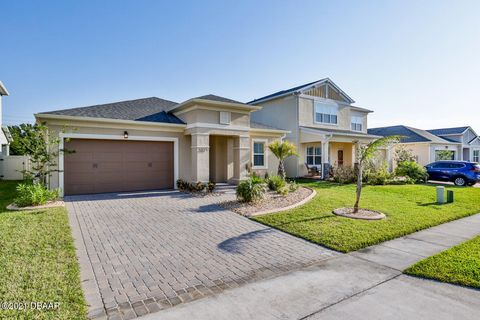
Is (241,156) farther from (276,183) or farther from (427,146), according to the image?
(427,146)

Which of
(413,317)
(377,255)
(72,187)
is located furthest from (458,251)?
(72,187)

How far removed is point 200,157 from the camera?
12953 mm

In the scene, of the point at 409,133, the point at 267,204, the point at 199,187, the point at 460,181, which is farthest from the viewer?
the point at 409,133

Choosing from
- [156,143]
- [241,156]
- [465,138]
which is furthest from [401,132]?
[156,143]

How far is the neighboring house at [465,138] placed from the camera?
3109cm

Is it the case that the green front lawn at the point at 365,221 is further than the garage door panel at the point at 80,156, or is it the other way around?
the garage door panel at the point at 80,156

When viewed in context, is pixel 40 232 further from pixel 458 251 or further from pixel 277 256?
pixel 458 251

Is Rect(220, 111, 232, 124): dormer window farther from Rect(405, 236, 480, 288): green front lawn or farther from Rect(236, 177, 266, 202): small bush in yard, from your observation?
Rect(405, 236, 480, 288): green front lawn

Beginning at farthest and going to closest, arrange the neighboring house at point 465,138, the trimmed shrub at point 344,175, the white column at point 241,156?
the neighboring house at point 465,138, the trimmed shrub at point 344,175, the white column at point 241,156

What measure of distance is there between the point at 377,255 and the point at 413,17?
984 centimetres

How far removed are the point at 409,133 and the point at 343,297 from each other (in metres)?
32.7

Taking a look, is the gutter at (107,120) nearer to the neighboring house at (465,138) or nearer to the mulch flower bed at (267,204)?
the mulch flower bed at (267,204)

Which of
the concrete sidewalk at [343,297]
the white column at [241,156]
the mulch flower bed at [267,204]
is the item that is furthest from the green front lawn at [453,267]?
the white column at [241,156]

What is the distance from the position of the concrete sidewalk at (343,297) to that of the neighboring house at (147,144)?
30.7 feet
